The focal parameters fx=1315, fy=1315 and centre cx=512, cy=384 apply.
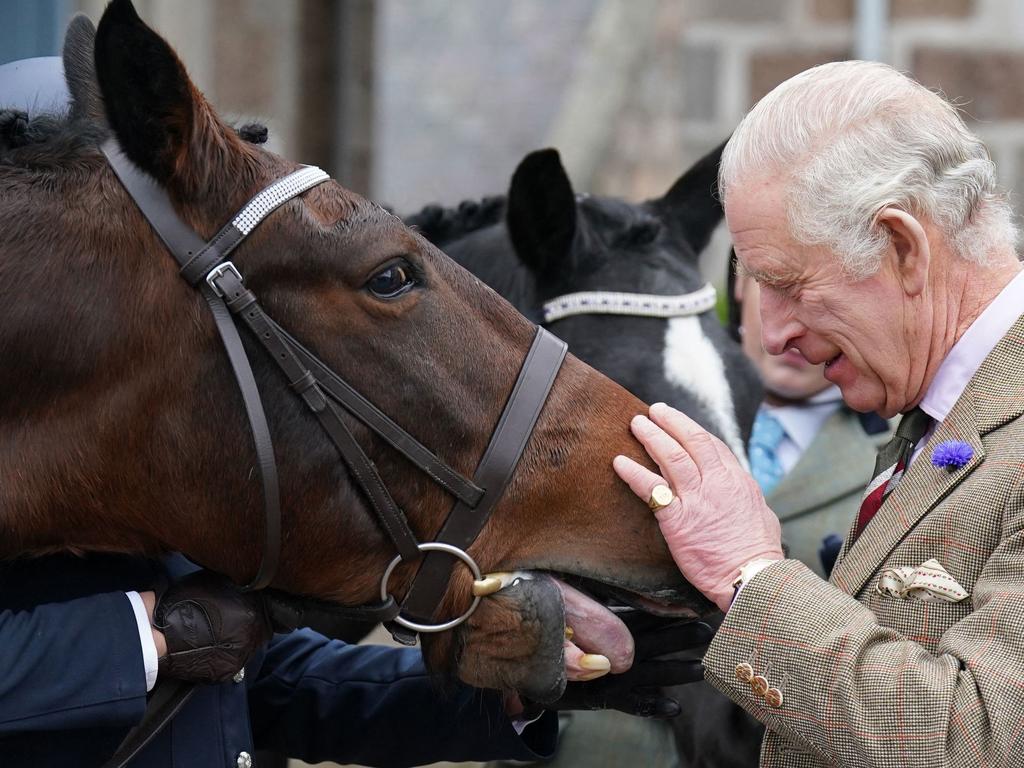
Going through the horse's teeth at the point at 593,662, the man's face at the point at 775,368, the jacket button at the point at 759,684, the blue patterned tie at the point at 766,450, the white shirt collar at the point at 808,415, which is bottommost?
the blue patterned tie at the point at 766,450

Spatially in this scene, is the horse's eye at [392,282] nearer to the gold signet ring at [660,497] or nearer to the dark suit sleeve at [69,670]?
the gold signet ring at [660,497]

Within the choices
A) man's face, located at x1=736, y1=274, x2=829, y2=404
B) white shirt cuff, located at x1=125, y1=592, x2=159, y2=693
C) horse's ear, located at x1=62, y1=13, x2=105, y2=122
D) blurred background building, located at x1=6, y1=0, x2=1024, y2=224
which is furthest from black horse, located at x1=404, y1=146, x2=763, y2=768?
blurred background building, located at x1=6, y1=0, x2=1024, y2=224

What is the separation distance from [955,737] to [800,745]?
0.32 metres

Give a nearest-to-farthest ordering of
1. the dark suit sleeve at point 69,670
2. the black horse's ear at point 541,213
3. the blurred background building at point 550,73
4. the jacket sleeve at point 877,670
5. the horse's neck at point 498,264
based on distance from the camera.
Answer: the jacket sleeve at point 877,670 < the dark suit sleeve at point 69,670 < the black horse's ear at point 541,213 < the horse's neck at point 498,264 < the blurred background building at point 550,73

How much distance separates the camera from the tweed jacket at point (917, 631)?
67.9 inches

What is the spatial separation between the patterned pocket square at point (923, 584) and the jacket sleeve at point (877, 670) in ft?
0.07

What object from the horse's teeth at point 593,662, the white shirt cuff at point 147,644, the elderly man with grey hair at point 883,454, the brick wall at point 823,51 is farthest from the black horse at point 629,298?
the brick wall at point 823,51

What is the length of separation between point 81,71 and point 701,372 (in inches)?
61.9

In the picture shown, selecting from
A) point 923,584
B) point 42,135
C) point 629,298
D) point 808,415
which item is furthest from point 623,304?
point 42,135

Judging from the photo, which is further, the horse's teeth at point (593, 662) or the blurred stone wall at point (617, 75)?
the blurred stone wall at point (617, 75)

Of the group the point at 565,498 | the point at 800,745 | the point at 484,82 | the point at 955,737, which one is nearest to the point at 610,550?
the point at 565,498

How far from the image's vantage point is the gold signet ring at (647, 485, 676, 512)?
2.06 meters

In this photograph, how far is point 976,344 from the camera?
2.08m

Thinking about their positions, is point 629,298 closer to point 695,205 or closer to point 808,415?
point 695,205
